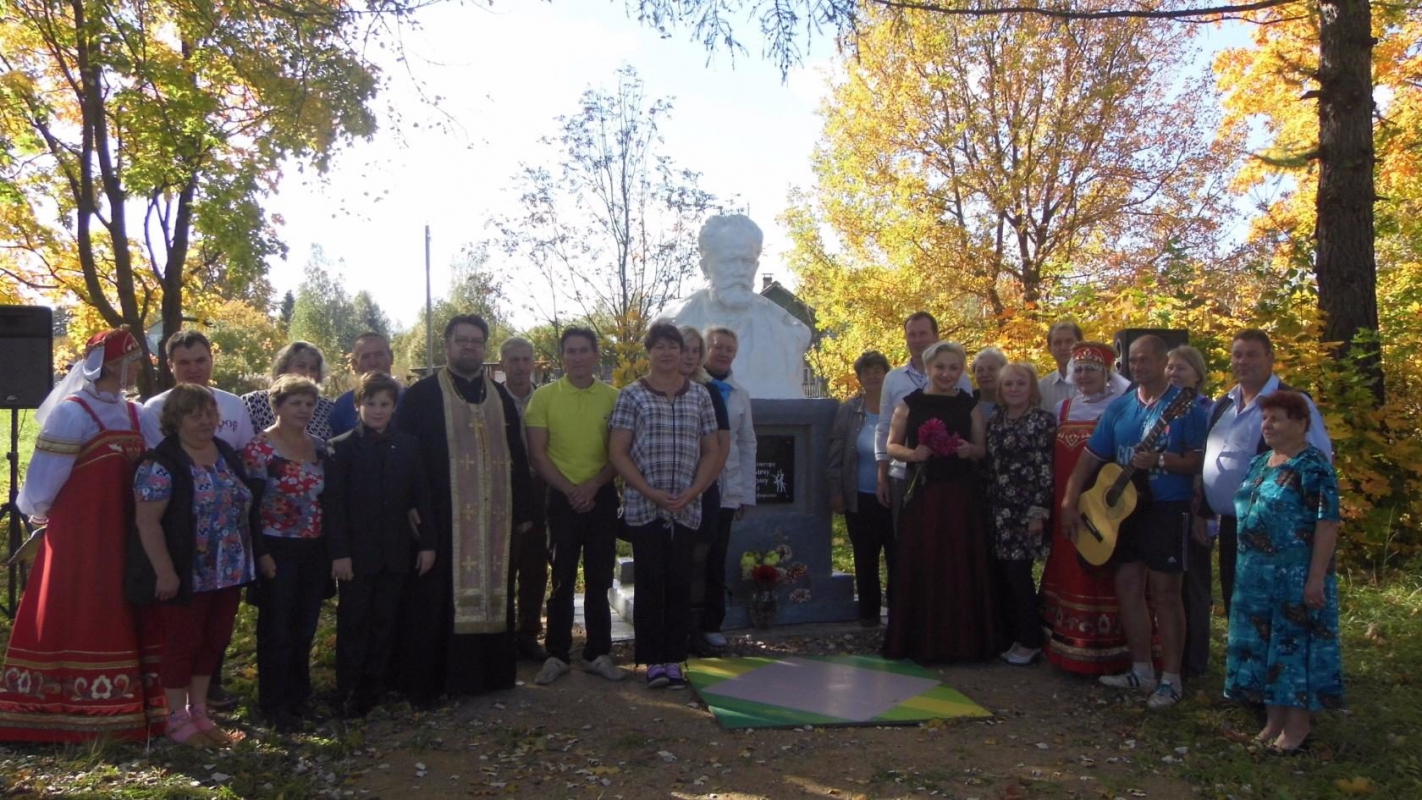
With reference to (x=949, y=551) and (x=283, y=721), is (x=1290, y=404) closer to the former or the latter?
(x=949, y=551)

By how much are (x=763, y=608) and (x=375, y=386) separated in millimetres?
2671

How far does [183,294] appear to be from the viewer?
1383 centimetres

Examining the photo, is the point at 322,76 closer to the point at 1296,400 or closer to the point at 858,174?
the point at 1296,400

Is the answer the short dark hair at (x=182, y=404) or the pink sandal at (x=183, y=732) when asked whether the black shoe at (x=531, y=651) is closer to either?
the pink sandal at (x=183, y=732)

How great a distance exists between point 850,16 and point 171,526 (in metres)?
3.81

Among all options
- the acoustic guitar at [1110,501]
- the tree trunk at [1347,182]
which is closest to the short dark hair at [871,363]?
the acoustic guitar at [1110,501]

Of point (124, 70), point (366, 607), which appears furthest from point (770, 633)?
point (124, 70)

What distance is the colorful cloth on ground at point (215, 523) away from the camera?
13.4ft

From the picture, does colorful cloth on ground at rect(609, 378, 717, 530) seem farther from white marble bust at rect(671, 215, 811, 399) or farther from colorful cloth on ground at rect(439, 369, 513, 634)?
white marble bust at rect(671, 215, 811, 399)

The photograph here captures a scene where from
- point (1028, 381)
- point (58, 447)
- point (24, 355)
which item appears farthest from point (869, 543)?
point (24, 355)

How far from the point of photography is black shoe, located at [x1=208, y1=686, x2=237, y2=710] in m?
4.74

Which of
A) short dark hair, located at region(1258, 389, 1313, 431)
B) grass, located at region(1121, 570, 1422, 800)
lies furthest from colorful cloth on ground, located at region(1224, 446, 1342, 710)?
grass, located at region(1121, 570, 1422, 800)

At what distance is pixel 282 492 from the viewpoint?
438 centimetres

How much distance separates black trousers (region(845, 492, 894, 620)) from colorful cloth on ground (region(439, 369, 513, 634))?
212 centimetres
